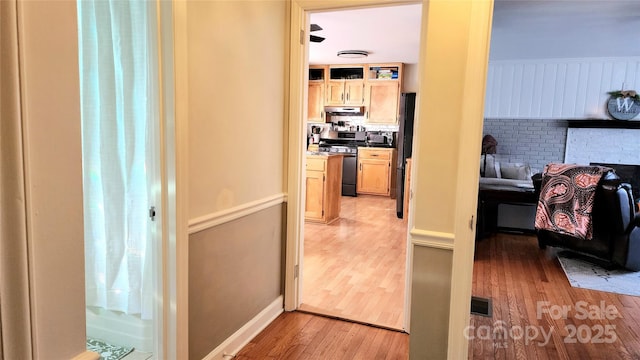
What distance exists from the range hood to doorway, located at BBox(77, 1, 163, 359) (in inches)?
241

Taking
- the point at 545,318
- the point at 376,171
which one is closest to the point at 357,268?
the point at 545,318

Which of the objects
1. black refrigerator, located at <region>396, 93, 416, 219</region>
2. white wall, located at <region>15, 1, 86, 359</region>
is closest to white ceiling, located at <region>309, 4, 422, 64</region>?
black refrigerator, located at <region>396, 93, 416, 219</region>

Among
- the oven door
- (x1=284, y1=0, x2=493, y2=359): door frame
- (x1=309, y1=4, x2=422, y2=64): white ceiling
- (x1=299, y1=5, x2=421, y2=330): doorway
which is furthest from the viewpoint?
the oven door

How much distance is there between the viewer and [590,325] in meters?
2.69

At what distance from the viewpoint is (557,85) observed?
247 inches

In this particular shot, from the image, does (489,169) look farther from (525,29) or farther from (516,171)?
(525,29)

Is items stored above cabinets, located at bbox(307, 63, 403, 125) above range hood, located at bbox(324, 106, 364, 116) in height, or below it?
above

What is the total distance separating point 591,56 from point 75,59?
7.19m

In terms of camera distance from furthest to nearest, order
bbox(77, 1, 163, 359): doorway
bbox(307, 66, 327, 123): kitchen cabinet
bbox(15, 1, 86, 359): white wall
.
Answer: bbox(307, 66, 327, 123): kitchen cabinet < bbox(77, 1, 163, 359): doorway < bbox(15, 1, 86, 359): white wall

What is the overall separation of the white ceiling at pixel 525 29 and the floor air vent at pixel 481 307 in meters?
2.38

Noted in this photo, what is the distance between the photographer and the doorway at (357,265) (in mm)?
2820

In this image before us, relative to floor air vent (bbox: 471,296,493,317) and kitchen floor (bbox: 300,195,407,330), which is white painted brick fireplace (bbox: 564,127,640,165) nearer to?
kitchen floor (bbox: 300,195,407,330)

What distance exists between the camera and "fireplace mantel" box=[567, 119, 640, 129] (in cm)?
601

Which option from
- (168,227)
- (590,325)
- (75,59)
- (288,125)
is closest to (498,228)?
(590,325)
